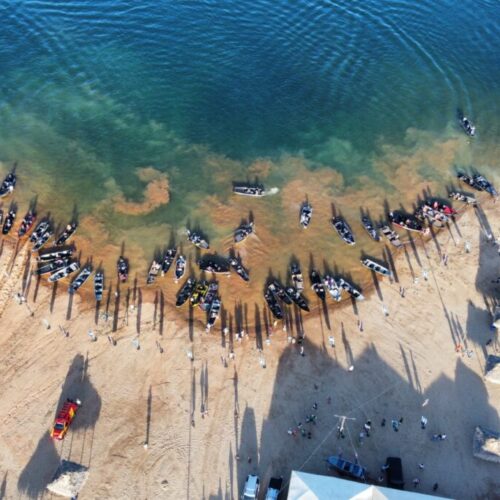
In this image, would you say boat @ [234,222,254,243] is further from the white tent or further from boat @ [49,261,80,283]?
the white tent

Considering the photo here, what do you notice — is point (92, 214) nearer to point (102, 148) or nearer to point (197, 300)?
point (102, 148)

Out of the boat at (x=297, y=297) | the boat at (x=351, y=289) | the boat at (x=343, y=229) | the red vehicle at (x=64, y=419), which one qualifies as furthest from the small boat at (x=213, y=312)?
the boat at (x=343, y=229)

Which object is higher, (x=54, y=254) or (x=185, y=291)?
(x=185, y=291)

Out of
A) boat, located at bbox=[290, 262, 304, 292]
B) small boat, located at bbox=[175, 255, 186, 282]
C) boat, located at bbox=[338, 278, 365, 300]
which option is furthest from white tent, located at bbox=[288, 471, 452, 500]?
small boat, located at bbox=[175, 255, 186, 282]

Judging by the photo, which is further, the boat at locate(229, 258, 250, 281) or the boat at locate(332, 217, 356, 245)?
the boat at locate(332, 217, 356, 245)

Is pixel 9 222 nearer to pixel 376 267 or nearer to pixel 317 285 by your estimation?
pixel 317 285

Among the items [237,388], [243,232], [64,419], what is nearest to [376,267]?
[243,232]

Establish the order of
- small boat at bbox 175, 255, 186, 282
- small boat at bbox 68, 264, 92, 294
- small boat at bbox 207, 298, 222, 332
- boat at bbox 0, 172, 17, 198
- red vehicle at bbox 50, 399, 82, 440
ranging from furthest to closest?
1. boat at bbox 0, 172, 17, 198
2. small boat at bbox 175, 255, 186, 282
3. small boat at bbox 68, 264, 92, 294
4. small boat at bbox 207, 298, 222, 332
5. red vehicle at bbox 50, 399, 82, 440
